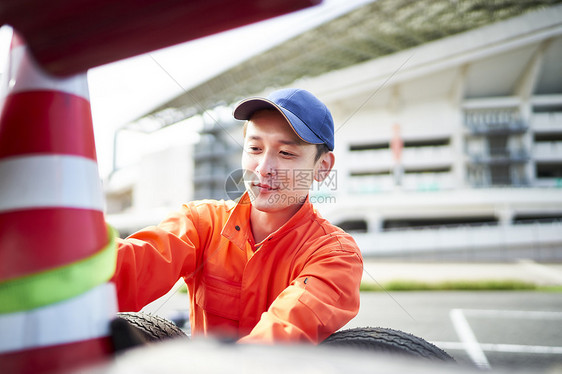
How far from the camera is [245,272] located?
95cm

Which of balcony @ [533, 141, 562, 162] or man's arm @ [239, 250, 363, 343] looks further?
balcony @ [533, 141, 562, 162]

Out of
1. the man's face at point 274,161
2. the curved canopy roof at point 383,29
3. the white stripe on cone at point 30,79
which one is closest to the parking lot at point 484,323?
the man's face at point 274,161

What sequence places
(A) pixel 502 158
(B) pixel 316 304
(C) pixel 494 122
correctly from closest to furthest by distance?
(B) pixel 316 304 < (A) pixel 502 158 < (C) pixel 494 122

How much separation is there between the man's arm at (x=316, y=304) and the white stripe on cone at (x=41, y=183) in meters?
0.31

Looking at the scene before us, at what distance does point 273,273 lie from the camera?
967mm

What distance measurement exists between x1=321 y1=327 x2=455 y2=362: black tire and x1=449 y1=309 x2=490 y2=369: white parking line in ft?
5.18

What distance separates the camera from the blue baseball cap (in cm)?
97

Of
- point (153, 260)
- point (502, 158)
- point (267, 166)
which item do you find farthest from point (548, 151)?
point (153, 260)

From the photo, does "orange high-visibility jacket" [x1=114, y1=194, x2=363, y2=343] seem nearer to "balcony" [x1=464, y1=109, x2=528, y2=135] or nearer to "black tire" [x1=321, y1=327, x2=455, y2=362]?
"black tire" [x1=321, y1=327, x2=455, y2=362]

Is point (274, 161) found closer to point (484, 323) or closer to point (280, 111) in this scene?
point (280, 111)

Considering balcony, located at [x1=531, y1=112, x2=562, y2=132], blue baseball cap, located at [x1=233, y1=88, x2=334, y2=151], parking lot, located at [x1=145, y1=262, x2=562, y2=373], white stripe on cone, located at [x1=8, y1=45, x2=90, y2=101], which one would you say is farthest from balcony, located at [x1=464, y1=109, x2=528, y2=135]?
white stripe on cone, located at [x1=8, y1=45, x2=90, y2=101]

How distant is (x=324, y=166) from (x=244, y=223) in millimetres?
308

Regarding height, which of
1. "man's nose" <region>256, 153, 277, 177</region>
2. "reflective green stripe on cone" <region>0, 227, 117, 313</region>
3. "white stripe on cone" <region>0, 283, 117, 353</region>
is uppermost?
"man's nose" <region>256, 153, 277, 177</region>

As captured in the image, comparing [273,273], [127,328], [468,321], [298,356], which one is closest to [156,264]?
[273,273]
